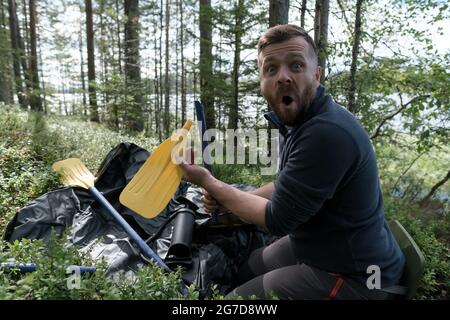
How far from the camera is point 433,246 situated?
10.6 feet

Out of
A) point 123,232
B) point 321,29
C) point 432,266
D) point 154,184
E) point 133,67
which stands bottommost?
point 432,266

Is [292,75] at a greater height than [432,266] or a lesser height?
greater

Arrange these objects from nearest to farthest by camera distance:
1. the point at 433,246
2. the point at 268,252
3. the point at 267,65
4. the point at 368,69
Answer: the point at 267,65, the point at 268,252, the point at 433,246, the point at 368,69

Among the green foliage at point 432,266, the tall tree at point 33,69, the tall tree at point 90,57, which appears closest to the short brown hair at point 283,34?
the green foliage at point 432,266

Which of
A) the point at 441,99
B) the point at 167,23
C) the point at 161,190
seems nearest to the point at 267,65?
the point at 161,190

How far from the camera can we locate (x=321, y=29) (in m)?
5.85

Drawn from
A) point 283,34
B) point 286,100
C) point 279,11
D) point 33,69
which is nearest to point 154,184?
point 286,100

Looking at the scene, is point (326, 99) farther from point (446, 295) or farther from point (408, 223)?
point (408, 223)

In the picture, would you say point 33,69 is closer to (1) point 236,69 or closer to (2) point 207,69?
(2) point 207,69

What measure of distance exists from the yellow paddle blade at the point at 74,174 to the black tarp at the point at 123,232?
0.32ft

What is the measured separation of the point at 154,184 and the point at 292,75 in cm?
133

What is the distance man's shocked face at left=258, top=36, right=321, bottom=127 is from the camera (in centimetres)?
175

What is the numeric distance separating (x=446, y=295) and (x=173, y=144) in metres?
2.78

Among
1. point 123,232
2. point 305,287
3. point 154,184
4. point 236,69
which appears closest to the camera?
point 305,287
